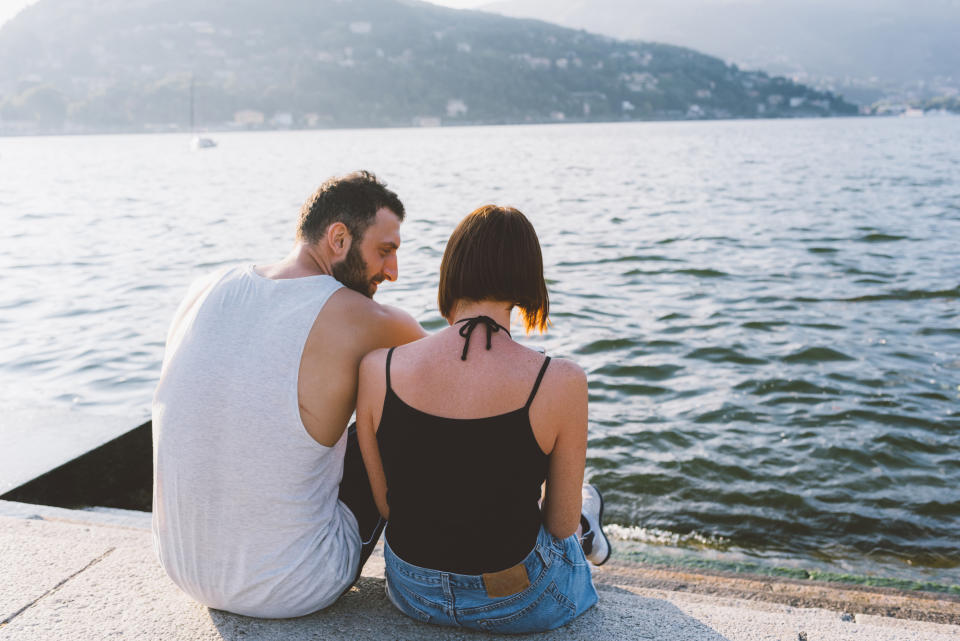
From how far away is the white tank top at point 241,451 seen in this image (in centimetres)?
226

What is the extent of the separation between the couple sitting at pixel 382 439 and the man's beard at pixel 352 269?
4.4 inches

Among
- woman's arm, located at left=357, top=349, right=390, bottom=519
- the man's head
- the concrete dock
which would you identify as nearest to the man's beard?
the man's head

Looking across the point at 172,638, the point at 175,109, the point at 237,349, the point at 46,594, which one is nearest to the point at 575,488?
the point at 237,349

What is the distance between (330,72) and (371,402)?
437ft

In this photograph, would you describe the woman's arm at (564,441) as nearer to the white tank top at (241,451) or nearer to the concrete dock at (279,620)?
the concrete dock at (279,620)

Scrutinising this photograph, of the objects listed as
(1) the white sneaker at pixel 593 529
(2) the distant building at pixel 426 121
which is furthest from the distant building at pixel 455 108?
(1) the white sneaker at pixel 593 529

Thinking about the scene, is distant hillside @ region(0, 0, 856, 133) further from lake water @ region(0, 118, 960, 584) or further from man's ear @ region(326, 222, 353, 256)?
man's ear @ region(326, 222, 353, 256)

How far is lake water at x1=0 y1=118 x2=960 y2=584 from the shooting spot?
16.6 ft

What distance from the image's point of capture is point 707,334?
8.86 metres

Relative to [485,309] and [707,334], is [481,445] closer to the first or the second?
[485,309]

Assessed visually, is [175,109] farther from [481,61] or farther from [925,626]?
[925,626]

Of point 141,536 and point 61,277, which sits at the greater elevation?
point 141,536

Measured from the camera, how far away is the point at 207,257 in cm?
1432

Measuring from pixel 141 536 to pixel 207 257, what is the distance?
11.9m
